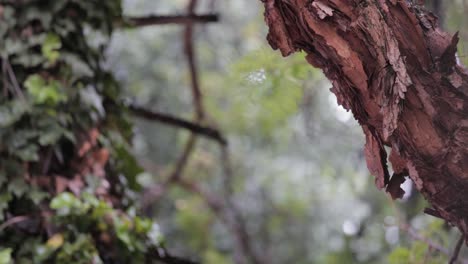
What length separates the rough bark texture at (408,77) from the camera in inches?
31.9

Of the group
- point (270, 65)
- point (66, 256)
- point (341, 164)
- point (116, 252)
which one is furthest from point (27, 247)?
point (341, 164)

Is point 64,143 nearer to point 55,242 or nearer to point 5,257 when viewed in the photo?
point 55,242

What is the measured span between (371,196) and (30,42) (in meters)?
2.69

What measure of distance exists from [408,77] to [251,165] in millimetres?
3372

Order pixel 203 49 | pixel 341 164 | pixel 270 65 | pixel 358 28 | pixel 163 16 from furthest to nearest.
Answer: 1. pixel 203 49
2. pixel 341 164
3. pixel 163 16
4. pixel 270 65
5. pixel 358 28

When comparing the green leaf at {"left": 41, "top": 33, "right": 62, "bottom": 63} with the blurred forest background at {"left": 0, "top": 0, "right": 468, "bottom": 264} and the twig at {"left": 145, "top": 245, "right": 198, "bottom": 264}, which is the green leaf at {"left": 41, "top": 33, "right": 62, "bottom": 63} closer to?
the twig at {"left": 145, "top": 245, "right": 198, "bottom": 264}

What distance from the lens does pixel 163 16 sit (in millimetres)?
2010

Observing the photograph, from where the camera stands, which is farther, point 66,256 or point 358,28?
point 66,256

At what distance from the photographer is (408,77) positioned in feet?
2.62

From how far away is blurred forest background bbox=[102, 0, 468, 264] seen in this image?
3555 mm

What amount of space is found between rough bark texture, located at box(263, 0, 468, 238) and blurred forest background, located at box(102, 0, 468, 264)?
1.90 m

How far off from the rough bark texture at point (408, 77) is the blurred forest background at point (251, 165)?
1905 mm

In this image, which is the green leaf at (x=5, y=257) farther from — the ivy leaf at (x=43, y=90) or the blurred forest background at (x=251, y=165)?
the blurred forest background at (x=251, y=165)

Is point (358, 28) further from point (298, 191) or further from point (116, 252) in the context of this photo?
point (298, 191)
